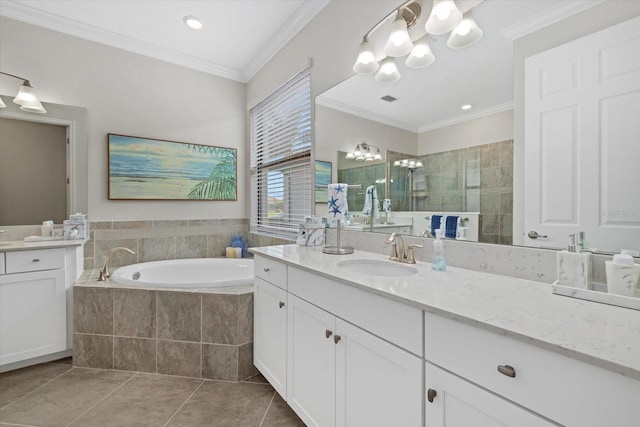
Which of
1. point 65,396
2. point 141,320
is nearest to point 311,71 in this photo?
point 141,320

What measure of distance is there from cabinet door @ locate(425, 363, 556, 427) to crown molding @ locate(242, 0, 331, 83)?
2415 millimetres

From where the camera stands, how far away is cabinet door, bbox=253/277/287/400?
1.58 m

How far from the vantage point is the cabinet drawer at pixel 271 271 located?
5.18 ft

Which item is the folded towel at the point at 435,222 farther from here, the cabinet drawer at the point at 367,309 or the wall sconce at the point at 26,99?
the wall sconce at the point at 26,99

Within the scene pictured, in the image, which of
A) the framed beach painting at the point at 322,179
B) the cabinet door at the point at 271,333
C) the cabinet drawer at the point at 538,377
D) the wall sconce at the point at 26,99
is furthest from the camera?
the wall sconce at the point at 26,99

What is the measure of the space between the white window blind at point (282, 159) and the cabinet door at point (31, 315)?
175 cm

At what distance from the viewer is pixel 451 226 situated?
135 cm

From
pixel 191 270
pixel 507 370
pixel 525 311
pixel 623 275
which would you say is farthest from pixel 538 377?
pixel 191 270

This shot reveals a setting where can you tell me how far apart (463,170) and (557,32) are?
0.55 meters

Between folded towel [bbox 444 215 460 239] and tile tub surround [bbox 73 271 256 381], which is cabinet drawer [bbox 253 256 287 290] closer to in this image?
tile tub surround [bbox 73 271 256 381]

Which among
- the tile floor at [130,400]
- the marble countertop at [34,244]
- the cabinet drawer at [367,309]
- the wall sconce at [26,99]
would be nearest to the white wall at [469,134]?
the cabinet drawer at [367,309]

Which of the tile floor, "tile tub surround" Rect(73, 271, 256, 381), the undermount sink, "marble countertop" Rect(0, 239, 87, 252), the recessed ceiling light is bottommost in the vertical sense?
the tile floor

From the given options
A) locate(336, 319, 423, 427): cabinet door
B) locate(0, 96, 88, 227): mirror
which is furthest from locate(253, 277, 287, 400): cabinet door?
locate(0, 96, 88, 227): mirror

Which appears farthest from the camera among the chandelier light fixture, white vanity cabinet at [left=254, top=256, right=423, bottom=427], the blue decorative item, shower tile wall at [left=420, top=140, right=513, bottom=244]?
the blue decorative item
